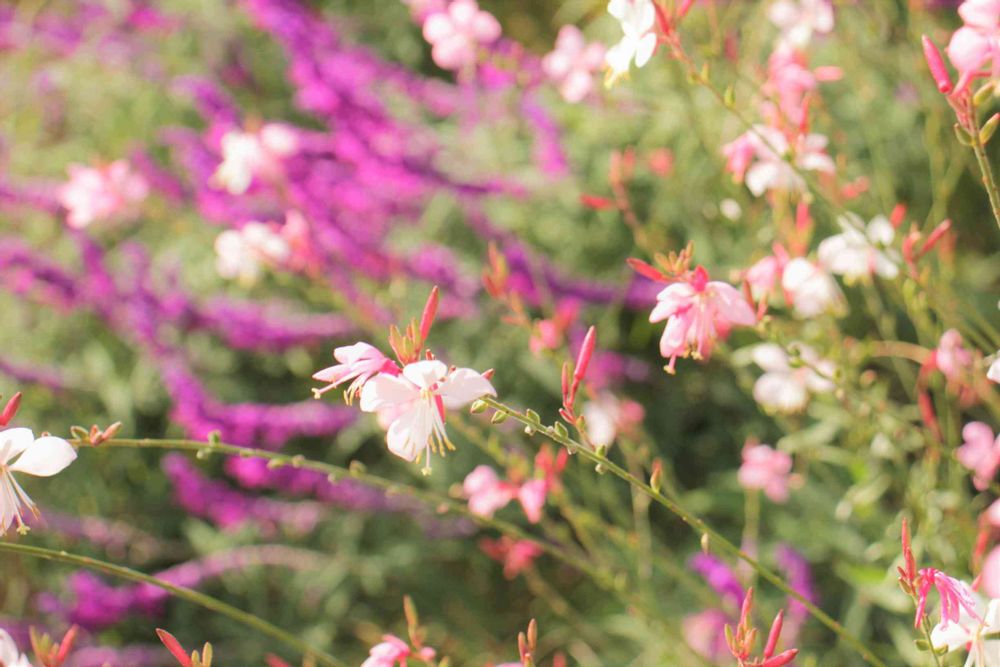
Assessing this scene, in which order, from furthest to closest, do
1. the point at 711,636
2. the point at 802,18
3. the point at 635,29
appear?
the point at 711,636
the point at 802,18
the point at 635,29

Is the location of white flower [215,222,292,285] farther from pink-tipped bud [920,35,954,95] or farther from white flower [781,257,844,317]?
pink-tipped bud [920,35,954,95]

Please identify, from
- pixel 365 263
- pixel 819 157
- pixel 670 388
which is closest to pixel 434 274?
pixel 365 263

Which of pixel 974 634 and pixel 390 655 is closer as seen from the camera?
pixel 974 634

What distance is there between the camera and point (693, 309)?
947 millimetres

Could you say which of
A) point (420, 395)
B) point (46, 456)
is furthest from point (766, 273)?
point (46, 456)

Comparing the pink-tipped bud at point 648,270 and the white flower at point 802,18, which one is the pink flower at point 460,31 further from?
the pink-tipped bud at point 648,270

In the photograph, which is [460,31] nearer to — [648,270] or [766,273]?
[766,273]

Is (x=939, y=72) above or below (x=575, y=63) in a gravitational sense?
above

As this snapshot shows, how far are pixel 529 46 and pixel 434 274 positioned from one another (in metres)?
1.66

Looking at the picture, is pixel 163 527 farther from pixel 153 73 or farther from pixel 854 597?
pixel 854 597

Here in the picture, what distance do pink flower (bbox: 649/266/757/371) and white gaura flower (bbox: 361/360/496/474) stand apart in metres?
0.19

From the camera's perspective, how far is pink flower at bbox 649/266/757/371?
0.94 m

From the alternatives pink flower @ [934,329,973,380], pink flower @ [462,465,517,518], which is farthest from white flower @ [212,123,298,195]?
pink flower @ [934,329,973,380]

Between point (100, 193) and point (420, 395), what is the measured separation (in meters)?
1.53
